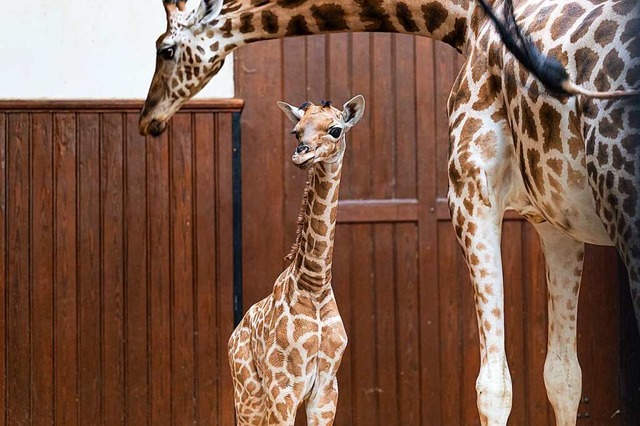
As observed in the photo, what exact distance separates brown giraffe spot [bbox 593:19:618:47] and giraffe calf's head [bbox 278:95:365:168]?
950mm

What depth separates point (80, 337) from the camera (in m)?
3.80

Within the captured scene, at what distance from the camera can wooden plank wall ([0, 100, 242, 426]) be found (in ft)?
12.4

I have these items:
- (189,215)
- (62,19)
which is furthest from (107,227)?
(62,19)

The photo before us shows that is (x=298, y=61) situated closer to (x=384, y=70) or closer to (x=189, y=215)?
(x=384, y=70)

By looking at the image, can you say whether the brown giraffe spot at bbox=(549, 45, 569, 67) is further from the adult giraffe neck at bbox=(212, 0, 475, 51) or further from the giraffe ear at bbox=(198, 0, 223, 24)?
the giraffe ear at bbox=(198, 0, 223, 24)

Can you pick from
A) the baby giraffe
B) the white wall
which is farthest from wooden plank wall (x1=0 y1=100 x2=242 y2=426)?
the baby giraffe

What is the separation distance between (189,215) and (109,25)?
929 millimetres

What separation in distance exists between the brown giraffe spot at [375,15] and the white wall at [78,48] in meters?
1.68

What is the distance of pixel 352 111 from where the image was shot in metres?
2.64

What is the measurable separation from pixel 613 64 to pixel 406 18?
0.89 m

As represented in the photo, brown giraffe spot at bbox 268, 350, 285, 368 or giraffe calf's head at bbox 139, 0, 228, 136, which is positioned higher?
giraffe calf's head at bbox 139, 0, 228, 136

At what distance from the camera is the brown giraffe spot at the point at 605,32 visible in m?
1.53

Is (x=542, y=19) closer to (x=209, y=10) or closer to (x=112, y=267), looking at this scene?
(x=209, y=10)

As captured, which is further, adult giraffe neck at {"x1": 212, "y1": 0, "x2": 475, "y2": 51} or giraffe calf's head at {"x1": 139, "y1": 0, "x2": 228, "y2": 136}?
giraffe calf's head at {"x1": 139, "y1": 0, "x2": 228, "y2": 136}
